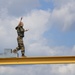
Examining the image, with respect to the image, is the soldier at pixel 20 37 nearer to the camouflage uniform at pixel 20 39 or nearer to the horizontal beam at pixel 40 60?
the camouflage uniform at pixel 20 39

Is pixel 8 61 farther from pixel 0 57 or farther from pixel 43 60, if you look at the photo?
pixel 43 60

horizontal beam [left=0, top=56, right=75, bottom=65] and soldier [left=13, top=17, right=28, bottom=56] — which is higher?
soldier [left=13, top=17, right=28, bottom=56]

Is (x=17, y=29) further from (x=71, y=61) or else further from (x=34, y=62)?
(x=71, y=61)

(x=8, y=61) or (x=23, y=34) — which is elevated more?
(x=23, y=34)

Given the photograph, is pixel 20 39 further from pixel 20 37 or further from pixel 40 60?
pixel 40 60

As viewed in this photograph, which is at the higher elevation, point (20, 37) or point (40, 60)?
point (20, 37)

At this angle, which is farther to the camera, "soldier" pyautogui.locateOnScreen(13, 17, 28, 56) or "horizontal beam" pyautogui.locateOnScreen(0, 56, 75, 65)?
"soldier" pyautogui.locateOnScreen(13, 17, 28, 56)

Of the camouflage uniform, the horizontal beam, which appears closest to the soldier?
the camouflage uniform

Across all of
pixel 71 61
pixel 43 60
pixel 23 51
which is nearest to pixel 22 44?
pixel 23 51

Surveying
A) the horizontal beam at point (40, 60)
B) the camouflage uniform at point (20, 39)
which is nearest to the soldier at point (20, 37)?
the camouflage uniform at point (20, 39)

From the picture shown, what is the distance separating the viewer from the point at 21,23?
44.3ft

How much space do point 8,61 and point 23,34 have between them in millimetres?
1350

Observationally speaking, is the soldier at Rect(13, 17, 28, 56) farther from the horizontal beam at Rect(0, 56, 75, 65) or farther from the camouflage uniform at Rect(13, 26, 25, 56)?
the horizontal beam at Rect(0, 56, 75, 65)

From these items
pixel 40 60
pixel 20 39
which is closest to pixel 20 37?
pixel 20 39
